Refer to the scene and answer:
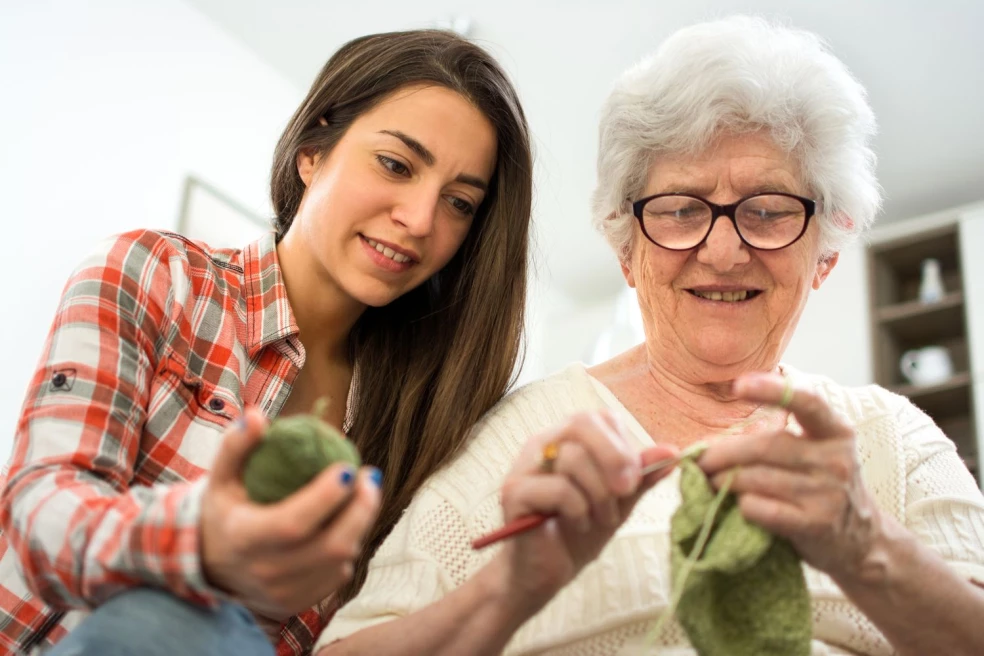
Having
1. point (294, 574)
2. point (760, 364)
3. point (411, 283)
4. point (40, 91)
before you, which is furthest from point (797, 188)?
point (40, 91)

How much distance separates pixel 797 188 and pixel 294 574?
103 centimetres

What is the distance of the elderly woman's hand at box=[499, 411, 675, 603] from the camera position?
2.73 feet

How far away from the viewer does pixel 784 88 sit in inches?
56.1

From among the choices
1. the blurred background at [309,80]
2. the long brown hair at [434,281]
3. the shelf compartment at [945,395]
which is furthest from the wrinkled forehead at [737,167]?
the shelf compartment at [945,395]

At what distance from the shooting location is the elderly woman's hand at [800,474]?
0.84 meters

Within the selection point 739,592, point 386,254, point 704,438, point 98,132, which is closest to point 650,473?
point 739,592

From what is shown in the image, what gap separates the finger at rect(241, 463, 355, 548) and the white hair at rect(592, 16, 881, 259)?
942 millimetres

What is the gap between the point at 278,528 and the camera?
2.19 ft

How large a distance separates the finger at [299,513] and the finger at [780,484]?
379 mm

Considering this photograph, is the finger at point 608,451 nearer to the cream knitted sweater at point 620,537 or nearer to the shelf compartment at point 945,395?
the cream knitted sweater at point 620,537

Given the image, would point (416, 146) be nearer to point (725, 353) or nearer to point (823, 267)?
point (725, 353)

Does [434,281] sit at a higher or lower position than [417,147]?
lower

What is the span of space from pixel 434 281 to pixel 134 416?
0.66 meters

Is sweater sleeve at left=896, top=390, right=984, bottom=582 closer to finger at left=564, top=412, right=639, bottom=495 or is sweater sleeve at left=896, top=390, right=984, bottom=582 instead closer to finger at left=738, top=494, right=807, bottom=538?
finger at left=738, top=494, right=807, bottom=538
